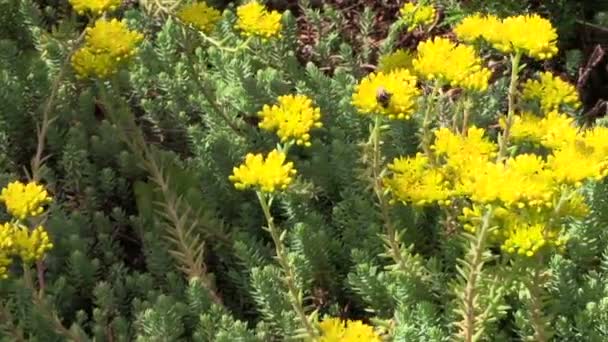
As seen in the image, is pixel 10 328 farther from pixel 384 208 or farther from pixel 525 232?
pixel 525 232

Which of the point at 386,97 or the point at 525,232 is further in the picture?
the point at 386,97

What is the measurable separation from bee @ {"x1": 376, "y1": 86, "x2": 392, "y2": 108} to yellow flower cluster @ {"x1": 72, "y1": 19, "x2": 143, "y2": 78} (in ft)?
1.90

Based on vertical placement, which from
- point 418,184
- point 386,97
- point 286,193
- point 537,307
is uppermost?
point 386,97

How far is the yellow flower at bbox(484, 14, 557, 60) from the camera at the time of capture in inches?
72.6

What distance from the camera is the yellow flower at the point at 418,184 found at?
6.40 ft

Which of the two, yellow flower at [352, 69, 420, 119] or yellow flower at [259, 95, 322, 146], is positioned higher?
yellow flower at [352, 69, 420, 119]

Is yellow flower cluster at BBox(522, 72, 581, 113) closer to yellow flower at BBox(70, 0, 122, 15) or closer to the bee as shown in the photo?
the bee

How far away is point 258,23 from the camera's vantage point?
2213mm

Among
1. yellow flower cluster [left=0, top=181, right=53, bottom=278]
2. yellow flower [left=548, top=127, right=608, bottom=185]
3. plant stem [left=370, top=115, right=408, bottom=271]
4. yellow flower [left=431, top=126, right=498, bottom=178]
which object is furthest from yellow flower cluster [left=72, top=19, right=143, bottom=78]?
yellow flower [left=548, top=127, right=608, bottom=185]

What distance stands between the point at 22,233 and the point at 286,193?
69cm

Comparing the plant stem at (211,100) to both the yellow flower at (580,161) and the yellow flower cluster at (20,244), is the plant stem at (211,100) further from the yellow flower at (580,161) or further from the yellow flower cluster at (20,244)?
the yellow flower at (580,161)

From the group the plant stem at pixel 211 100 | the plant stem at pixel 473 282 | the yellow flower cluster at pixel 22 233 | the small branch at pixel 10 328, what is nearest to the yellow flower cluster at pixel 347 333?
the plant stem at pixel 473 282

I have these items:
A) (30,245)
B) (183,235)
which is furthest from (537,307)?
(30,245)

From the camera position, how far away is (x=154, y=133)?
2764 mm
